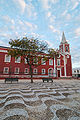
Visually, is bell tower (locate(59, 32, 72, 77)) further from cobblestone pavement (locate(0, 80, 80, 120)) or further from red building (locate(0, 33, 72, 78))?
cobblestone pavement (locate(0, 80, 80, 120))

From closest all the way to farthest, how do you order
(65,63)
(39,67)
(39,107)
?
(39,107)
(39,67)
(65,63)

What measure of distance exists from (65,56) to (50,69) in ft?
30.4

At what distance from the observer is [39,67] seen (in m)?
26.6

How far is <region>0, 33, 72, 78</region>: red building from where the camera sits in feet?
75.4

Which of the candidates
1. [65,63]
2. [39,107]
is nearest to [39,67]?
[65,63]

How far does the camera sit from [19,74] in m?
23.8

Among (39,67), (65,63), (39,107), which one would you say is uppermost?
(65,63)

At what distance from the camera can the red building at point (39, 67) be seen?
2297 cm

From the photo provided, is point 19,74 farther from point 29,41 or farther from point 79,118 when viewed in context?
point 79,118

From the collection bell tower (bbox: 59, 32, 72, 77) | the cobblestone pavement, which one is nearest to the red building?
bell tower (bbox: 59, 32, 72, 77)

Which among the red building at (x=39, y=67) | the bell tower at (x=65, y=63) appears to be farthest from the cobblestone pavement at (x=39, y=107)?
the bell tower at (x=65, y=63)

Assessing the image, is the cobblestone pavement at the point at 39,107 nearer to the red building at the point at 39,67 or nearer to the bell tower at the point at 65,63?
the red building at the point at 39,67

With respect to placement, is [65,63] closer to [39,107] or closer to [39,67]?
[39,67]

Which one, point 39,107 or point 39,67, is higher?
point 39,67
